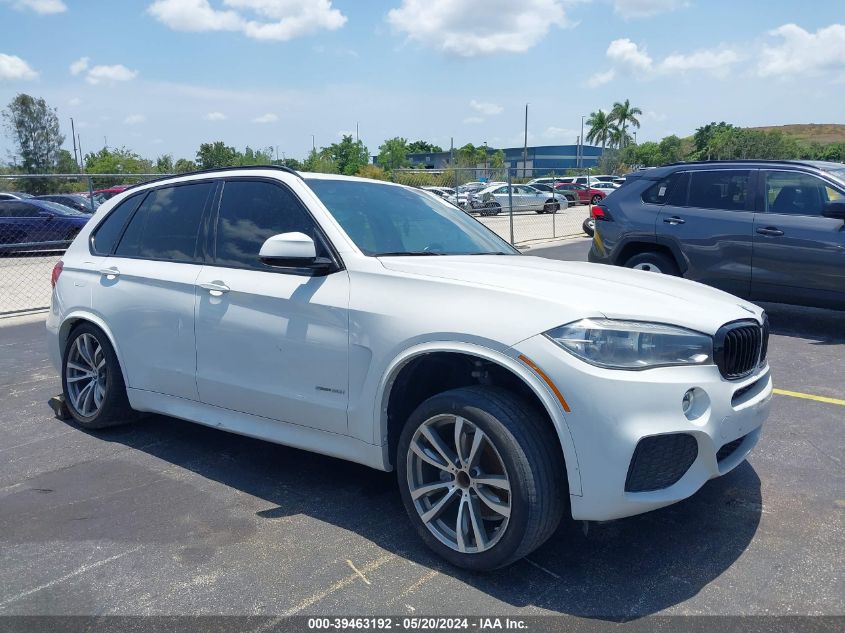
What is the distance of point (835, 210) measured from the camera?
23.2 ft

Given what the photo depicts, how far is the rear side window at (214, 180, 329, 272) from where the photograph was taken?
12.8 ft

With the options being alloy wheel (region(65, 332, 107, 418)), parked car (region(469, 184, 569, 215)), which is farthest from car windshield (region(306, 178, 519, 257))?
parked car (region(469, 184, 569, 215))

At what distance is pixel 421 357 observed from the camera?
3246mm

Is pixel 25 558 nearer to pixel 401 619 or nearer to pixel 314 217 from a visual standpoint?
pixel 401 619

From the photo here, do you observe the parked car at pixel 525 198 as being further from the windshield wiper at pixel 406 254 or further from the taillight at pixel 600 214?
the windshield wiper at pixel 406 254

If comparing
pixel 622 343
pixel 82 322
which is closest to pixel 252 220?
pixel 82 322

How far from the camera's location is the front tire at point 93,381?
15.6 ft

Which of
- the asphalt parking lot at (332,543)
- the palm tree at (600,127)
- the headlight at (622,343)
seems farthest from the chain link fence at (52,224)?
the palm tree at (600,127)

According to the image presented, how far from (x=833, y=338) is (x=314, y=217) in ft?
19.9

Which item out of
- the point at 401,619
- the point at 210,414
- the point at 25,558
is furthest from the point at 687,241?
the point at 25,558

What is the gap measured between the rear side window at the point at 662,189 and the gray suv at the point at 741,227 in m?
0.01

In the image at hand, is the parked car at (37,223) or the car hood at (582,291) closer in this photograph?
the car hood at (582,291)

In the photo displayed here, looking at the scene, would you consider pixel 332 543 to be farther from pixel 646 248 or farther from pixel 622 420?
pixel 646 248

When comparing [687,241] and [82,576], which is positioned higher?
[687,241]
